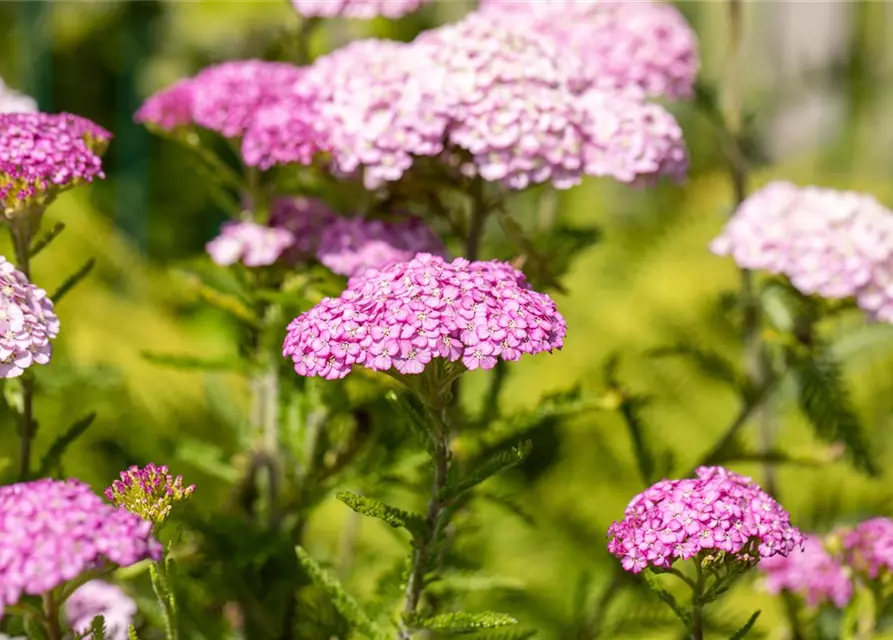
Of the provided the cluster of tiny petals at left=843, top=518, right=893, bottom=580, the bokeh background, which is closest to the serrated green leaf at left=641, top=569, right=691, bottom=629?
the cluster of tiny petals at left=843, top=518, right=893, bottom=580

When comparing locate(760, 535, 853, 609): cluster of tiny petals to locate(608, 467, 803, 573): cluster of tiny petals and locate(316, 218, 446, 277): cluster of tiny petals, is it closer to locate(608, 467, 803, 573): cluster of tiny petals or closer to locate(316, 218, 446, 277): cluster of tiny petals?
locate(608, 467, 803, 573): cluster of tiny petals

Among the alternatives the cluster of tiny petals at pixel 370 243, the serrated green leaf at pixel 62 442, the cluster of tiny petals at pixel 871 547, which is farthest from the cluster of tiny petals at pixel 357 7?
the cluster of tiny petals at pixel 871 547

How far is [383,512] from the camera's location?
1.62 m

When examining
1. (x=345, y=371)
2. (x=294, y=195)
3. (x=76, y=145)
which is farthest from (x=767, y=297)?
(x=76, y=145)

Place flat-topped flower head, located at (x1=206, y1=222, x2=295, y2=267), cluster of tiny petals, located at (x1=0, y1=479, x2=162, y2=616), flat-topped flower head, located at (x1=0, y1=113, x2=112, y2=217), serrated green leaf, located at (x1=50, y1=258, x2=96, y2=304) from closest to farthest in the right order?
1. cluster of tiny petals, located at (x1=0, y1=479, x2=162, y2=616)
2. flat-topped flower head, located at (x1=0, y1=113, x2=112, y2=217)
3. serrated green leaf, located at (x1=50, y1=258, x2=96, y2=304)
4. flat-topped flower head, located at (x1=206, y1=222, x2=295, y2=267)

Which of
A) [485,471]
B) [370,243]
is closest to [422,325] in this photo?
[485,471]

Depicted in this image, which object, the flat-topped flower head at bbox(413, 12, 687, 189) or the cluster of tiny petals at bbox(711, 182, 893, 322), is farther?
the cluster of tiny petals at bbox(711, 182, 893, 322)

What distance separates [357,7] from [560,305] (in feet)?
10.1

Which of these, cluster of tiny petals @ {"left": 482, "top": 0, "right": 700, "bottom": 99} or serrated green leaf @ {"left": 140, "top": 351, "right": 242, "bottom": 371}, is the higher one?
cluster of tiny petals @ {"left": 482, "top": 0, "right": 700, "bottom": 99}

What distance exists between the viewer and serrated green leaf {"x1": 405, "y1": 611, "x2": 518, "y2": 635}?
161 centimetres

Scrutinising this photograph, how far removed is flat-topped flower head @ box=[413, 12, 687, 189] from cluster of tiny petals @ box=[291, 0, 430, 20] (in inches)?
10.8

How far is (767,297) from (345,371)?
132 cm

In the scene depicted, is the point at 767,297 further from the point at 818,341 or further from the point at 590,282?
the point at 590,282

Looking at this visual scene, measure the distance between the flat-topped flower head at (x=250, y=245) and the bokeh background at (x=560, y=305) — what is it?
9.1 inches
